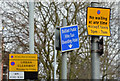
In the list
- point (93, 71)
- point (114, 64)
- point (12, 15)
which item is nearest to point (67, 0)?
point (12, 15)

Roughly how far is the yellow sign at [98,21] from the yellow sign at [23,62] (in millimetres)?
4509

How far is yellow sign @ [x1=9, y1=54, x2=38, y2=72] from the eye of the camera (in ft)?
34.6

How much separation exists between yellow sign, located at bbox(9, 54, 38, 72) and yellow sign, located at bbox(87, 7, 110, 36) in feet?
14.8

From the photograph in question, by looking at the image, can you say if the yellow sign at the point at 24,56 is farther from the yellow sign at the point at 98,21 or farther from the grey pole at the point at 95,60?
the yellow sign at the point at 98,21

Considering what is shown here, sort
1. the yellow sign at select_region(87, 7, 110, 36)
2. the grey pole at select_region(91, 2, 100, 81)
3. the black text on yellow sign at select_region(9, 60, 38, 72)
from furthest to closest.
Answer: the black text on yellow sign at select_region(9, 60, 38, 72)
the grey pole at select_region(91, 2, 100, 81)
the yellow sign at select_region(87, 7, 110, 36)

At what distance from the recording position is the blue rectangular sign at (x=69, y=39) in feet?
29.3

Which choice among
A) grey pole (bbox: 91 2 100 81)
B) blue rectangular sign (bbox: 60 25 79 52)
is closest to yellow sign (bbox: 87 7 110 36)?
grey pole (bbox: 91 2 100 81)

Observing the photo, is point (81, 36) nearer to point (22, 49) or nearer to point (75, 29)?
point (22, 49)

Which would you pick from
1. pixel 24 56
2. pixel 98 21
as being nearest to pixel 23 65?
pixel 24 56

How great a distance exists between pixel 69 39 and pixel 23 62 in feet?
7.51

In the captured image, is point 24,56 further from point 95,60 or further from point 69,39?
point 95,60

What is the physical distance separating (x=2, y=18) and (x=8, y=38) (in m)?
1.40

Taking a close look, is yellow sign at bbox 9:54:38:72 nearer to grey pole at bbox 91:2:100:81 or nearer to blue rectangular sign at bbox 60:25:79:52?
blue rectangular sign at bbox 60:25:79:52

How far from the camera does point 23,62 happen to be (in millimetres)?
10609
